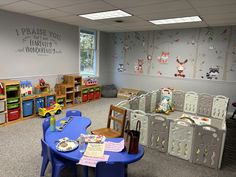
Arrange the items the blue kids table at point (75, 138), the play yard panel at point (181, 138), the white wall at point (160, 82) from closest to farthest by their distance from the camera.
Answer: the blue kids table at point (75, 138) < the play yard panel at point (181, 138) < the white wall at point (160, 82)

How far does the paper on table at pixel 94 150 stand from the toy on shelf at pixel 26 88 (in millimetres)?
3020

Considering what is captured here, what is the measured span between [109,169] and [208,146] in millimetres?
1664

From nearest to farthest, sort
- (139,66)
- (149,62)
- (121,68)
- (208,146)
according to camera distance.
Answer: (208,146) → (149,62) → (139,66) → (121,68)

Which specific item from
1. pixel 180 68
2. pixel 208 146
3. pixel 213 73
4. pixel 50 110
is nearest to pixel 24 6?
pixel 50 110

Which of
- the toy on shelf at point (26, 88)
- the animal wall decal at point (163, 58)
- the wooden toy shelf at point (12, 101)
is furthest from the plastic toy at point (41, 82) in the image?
the animal wall decal at point (163, 58)

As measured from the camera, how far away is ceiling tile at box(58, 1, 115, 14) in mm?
3209

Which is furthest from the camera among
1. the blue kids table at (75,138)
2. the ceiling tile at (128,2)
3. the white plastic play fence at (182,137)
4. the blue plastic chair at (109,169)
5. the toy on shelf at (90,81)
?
the toy on shelf at (90,81)

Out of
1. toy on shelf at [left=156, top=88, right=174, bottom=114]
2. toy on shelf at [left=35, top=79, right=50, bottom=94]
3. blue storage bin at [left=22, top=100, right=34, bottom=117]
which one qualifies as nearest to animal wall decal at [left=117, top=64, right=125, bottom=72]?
toy on shelf at [left=156, top=88, right=174, bottom=114]

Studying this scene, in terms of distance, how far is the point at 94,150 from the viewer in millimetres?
1926

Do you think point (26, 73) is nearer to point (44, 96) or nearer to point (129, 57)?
point (44, 96)

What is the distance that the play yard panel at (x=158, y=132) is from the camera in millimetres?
2848

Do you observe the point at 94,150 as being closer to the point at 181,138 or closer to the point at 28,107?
the point at 181,138

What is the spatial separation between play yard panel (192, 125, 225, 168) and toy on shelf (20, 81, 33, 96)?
3.82 m

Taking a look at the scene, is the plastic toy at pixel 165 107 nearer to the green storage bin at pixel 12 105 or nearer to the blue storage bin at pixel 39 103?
the blue storage bin at pixel 39 103
